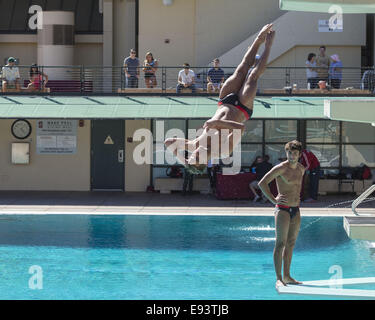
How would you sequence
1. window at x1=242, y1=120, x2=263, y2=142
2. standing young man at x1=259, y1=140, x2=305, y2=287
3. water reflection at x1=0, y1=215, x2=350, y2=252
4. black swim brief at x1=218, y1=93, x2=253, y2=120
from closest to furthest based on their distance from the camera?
1. black swim brief at x1=218, y1=93, x2=253, y2=120
2. standing young man at x1=259, y1=140, x2=305, y2=287
3. water reflection at x1=0, y1=215, x2=350, y2=252
4. window at x1=242, y1=120, x2=263, y2=142


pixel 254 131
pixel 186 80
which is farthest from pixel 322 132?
pixel 186 80

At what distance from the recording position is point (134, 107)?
84.1 ft

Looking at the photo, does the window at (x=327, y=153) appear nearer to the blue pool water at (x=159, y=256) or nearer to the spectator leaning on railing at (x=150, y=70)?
the blue pool water at (x=159, y=256)

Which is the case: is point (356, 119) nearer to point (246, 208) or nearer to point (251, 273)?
point (251, 273)

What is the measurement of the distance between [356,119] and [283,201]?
7.00ft

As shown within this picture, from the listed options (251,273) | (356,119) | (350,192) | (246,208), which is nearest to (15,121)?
(246,208)

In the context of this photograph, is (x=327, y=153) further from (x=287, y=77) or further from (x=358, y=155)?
(x=287, y=77)

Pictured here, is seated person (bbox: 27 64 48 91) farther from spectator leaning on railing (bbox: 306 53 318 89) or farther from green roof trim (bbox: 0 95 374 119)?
spectator leaning on railing (bbox: 306 53 318 89)

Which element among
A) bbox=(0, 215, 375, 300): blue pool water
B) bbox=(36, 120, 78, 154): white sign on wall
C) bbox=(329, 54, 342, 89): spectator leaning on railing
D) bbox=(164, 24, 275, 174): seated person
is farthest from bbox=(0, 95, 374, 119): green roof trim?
bbox=(164, 24, 275, 174): seated person

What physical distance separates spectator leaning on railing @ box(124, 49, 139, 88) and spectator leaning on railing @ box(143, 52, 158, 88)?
0.32 meters

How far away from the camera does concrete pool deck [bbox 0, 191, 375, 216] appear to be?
75.8ft

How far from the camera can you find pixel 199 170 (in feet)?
43.1

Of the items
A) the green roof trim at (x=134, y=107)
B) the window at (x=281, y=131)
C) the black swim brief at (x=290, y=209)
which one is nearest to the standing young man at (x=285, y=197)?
the black swim brief at (x=290, y=209)

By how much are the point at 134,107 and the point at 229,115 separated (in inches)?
523
